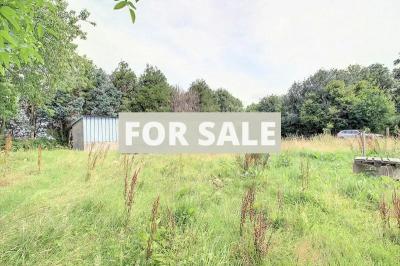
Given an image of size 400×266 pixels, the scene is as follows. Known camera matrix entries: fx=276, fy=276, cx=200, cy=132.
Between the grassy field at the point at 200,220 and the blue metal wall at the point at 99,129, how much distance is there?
398 inches

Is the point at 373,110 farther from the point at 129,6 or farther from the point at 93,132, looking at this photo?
the point at 129,6

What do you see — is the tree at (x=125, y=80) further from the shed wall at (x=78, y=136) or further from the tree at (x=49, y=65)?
the tree at (x=49, y=65)

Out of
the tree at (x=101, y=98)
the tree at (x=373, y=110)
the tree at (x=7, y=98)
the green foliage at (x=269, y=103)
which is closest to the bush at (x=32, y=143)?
the tree at (x=101, y=98)

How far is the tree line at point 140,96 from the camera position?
10.6 metres

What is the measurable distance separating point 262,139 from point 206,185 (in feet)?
17.5

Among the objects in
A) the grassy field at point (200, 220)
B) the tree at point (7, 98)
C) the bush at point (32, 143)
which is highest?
the tree at point (7, 98)

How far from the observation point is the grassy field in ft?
7.88

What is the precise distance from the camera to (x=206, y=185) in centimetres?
502

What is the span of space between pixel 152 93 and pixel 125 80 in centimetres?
318

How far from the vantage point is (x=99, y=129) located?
1644cm

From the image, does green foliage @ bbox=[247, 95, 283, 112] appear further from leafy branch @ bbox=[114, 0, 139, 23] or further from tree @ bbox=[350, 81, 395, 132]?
leafy branch @ bbox=[114, 0, 139, 23]

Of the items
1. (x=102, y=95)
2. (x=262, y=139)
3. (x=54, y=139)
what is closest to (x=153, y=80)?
(x=102, y=95)

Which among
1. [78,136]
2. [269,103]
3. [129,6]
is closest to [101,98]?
[78,136]

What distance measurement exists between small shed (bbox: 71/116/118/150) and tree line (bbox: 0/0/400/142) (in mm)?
1950
